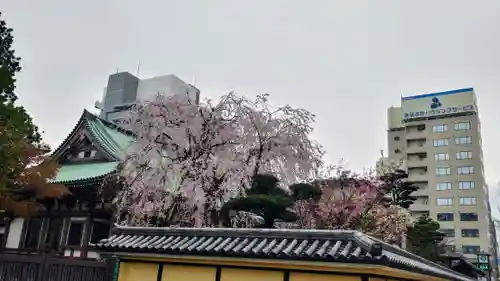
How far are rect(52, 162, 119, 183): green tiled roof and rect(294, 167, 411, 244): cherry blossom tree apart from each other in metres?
8.69

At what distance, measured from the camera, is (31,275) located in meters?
10.4

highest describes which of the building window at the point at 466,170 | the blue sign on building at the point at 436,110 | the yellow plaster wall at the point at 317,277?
the blue sign on building at the point at 436,110

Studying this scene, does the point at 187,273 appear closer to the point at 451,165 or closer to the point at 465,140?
the point at 451,165

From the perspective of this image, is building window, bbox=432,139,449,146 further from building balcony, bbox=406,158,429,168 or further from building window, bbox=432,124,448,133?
building balcony, bbox=406,158,429,168

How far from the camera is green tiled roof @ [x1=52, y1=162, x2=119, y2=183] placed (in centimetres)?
1914

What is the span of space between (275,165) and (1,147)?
11.4 m

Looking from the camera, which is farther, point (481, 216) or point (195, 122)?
point (481, 216)

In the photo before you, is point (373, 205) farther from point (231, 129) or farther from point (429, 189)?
point (429, 189)

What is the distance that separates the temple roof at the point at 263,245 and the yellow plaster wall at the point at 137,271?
36cm

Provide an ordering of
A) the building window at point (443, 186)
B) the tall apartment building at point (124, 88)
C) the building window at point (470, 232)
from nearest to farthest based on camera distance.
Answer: the building window at point (470, 232) → the building window at point (443, 186) → the tall apartment building at point (124, 88)

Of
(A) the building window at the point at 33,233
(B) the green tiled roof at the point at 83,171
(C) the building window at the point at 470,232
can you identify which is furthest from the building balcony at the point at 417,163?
(A) the building window at the point at 33,233

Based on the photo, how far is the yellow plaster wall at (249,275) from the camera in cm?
816

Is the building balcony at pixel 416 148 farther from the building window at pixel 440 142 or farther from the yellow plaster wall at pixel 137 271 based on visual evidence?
the yellow plaster wall at pixel 137 271

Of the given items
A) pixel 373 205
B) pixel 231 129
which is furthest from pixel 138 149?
pixel 373 205
